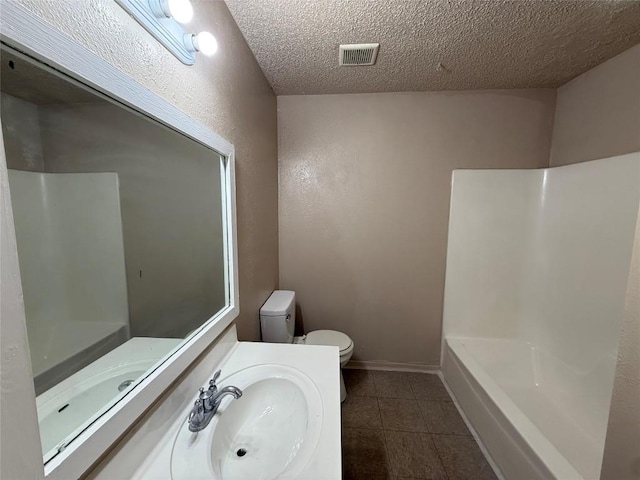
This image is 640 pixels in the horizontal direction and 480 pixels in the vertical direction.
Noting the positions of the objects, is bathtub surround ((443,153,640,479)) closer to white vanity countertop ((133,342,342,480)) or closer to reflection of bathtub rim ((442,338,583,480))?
reflection of bathtub rim ((442,338,583,480))

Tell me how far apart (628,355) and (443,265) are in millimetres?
1427

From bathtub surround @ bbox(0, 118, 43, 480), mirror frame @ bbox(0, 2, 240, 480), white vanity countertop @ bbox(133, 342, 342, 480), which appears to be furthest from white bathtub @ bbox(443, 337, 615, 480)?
bathtub surround @ bbox(0, 118, 43, 480)

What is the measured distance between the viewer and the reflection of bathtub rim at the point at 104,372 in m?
0.56

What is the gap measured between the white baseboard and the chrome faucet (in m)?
1.67

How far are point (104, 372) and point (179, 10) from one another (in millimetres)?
1087

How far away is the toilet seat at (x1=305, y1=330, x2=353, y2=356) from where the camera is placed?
6.14 feet

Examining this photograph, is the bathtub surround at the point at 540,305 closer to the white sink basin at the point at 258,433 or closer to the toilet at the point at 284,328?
the toilet at the point at 284,328

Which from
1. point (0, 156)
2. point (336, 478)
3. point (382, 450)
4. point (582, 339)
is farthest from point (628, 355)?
point (0, 156)

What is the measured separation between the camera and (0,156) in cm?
36

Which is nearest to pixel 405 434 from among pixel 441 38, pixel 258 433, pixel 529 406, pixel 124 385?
pixel 529 406

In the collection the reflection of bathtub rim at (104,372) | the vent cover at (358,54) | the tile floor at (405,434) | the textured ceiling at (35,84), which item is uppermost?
the vent cover at (358,54)

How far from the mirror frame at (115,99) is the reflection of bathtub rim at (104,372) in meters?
0.03

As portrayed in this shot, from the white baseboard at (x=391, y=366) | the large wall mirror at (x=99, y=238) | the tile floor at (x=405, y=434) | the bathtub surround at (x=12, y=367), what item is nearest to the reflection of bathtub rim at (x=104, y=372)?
the large wall mirror at (x=99, y=238)

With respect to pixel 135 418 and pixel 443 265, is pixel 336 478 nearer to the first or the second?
pixel 135 418
